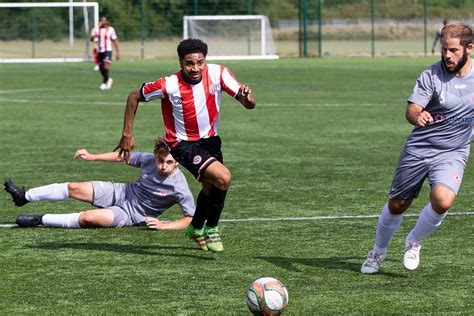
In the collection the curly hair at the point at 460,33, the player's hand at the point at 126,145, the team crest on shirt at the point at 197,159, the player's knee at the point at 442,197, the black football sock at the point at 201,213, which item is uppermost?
the curly hair at the point at 460,33

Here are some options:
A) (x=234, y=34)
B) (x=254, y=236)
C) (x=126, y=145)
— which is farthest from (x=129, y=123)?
(x=234, y=34)

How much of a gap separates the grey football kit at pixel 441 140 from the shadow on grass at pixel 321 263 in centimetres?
74

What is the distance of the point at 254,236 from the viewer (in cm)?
980

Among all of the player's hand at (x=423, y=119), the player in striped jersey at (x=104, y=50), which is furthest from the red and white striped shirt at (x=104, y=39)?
the player's hand at (x=423, y=119)

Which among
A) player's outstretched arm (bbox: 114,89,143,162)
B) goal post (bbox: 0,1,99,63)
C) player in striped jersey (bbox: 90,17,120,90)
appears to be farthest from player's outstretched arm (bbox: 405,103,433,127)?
goal post (bbox: 0,1,99,63)

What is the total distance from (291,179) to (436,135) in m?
5.60

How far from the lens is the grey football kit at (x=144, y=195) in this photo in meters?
10.1

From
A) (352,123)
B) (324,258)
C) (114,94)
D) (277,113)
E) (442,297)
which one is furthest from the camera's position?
(114,94)

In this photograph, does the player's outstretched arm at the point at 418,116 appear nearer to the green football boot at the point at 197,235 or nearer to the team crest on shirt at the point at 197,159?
the team crest on shirt at the point at 197,159

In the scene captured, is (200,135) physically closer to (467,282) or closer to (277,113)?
(467,282)

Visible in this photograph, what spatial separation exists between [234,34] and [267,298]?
4605 cm

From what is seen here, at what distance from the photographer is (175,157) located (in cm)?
918

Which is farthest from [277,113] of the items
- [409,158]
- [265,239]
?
[409,158]

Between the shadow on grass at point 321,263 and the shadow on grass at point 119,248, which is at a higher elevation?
the shadow on grass at point 321,263
